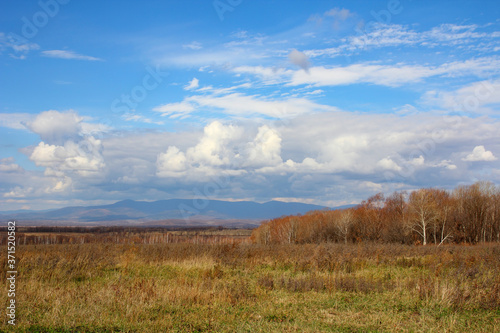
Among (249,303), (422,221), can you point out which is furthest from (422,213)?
(249,303)

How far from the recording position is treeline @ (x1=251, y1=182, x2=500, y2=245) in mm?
50500

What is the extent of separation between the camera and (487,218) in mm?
53906

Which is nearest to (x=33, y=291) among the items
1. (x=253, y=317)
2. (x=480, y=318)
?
(x=253, y=317)

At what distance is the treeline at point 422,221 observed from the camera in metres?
50.5

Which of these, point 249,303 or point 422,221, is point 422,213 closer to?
point 422,221

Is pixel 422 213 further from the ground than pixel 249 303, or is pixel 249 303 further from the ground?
pixel 422 213

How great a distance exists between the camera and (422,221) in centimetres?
4547

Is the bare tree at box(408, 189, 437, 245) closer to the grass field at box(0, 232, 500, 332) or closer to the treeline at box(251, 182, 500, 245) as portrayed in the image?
the treeline at box(251, 182, 500, 245)

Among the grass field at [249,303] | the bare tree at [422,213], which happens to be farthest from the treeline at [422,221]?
the grass field at [249,303]

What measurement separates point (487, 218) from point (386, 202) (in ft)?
72.3

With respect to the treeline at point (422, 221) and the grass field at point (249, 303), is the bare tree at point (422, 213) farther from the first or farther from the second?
the grass field at point (249, 303)

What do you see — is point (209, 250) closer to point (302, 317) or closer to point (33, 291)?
point (33, 291)

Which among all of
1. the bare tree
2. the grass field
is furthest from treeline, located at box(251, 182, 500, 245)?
the grass field

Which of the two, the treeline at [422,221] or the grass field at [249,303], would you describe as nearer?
the grass field at [249,303]
